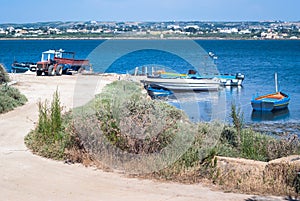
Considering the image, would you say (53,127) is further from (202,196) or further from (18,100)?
(18,100)

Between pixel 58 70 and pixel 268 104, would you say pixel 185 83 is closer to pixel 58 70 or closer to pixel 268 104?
pixel 268 104

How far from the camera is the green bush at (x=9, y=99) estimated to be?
18703 millimetres

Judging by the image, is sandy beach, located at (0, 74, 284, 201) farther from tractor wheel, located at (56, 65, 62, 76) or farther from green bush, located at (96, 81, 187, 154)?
tractor wheel, located at (56, 65, 62, 76)

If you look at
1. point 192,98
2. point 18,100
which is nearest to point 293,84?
point 192,98

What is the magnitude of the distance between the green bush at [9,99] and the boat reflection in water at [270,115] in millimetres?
14458

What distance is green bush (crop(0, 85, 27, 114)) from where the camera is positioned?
61.4 feet

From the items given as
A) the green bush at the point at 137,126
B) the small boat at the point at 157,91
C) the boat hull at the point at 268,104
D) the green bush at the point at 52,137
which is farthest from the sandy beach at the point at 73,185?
the small boat at the point at 157,91

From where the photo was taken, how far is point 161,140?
10852mm

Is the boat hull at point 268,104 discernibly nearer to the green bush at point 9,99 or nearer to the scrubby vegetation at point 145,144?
the green bush at point 9,99

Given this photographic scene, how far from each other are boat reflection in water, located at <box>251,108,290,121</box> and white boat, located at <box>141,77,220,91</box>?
30.3 ft

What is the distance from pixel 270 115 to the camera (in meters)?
31.2

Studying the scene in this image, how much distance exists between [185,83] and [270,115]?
10.8 m

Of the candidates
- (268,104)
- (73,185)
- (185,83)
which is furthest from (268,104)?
(73,185)

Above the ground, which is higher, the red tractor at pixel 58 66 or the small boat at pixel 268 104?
the red tractor at pixel 58 66
